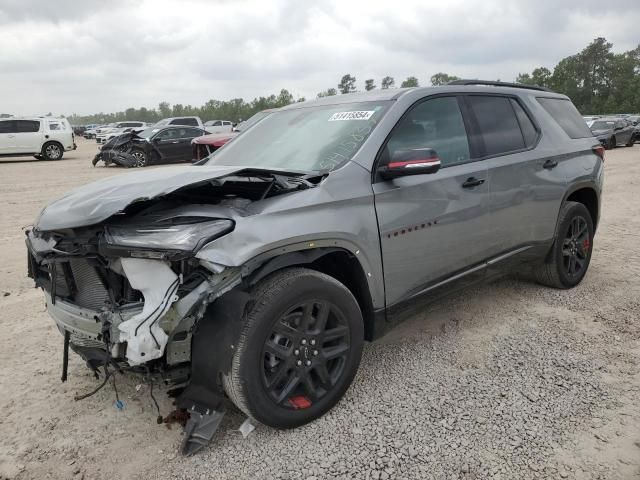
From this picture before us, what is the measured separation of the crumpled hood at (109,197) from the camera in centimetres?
238

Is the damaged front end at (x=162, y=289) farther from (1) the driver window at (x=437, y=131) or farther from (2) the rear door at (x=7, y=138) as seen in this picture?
(2) the rear door at (x=7, y=138)

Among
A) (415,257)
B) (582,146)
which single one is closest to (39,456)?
(415,257)

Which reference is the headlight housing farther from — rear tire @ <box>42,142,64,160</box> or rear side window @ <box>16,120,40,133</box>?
rear tire @ <box>42,142,64,160</box>

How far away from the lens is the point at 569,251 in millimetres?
4637

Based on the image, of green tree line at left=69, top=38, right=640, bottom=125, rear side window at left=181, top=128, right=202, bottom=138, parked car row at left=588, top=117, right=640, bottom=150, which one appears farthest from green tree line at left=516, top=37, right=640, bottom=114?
rear side window at left=181, top=128, right=202, bottom=138

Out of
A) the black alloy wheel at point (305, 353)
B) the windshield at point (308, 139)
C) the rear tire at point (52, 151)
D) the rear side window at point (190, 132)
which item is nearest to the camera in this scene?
the black alloy wheel at point (305, 353)

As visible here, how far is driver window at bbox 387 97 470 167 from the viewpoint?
323 centimetres

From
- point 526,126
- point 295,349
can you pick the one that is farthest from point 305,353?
point 526,126

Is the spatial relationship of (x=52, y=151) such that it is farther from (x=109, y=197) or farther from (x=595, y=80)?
(x=595, y=80)

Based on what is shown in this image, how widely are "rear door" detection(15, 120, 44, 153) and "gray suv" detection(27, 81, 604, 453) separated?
2065cm

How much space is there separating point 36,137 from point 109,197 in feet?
71.9

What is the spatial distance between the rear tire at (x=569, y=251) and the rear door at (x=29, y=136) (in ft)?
71.3

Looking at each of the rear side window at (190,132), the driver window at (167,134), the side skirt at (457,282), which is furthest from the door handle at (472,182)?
the rear side window at (190,132)

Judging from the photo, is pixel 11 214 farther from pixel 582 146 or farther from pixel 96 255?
pixel 582 146
